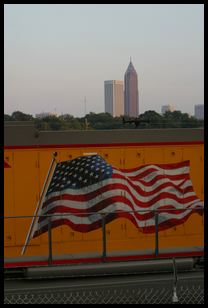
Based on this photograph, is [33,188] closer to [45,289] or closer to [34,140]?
[34,140]

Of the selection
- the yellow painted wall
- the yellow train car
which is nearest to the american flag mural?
the yellow train car

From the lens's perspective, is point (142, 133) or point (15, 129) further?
point (142, 133)

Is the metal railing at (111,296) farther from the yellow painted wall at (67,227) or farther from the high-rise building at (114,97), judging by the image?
the high-rise building at (114,97)

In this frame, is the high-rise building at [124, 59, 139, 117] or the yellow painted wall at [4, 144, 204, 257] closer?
the yellow painted wall at [4, 144, 204, 257]

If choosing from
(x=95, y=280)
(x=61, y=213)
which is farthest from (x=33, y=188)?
(x=95, y=280)

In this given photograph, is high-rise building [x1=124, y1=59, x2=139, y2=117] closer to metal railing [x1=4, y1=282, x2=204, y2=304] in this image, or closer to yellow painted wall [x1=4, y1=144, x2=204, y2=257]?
yellow painted wall [x1=4, y1=144, x2=204, y2=257]

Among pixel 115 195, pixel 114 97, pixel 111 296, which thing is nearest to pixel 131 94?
pixel 114 97

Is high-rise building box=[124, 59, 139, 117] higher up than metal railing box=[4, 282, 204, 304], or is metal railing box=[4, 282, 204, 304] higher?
high-rise building box=[124, 59, 139, 117]

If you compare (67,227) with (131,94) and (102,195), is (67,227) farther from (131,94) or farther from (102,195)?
(131,94)
